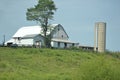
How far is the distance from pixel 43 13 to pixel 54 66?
25.6m

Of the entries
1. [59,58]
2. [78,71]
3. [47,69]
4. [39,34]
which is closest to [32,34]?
[39,34]

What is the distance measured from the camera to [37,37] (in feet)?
208

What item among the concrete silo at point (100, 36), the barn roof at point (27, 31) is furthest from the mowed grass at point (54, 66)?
the barn roof at point (27, 31)

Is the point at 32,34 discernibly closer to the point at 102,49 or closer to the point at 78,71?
the point at 102,49

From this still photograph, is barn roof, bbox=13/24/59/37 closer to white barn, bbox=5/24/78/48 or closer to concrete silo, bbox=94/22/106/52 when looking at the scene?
white barn, bbox=5/24/78/48

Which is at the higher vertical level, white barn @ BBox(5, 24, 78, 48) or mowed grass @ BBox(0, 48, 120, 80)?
white barn @ BBox(5, 24, 78, 48)

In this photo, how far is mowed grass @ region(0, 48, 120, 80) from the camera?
1650 centimetres

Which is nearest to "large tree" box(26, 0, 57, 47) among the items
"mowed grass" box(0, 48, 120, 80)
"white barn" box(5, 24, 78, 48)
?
"white barn" box(5, 24, 78, 48)

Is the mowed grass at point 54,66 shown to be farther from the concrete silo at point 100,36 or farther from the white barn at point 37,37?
the white barn at point 37,37

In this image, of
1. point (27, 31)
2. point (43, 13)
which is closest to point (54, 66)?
point (43, 13)

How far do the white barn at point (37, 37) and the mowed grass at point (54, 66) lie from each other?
16969mm

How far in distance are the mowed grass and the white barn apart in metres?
17.0

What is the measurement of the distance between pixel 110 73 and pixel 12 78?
631 cm

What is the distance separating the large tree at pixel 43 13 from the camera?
2282 inches
